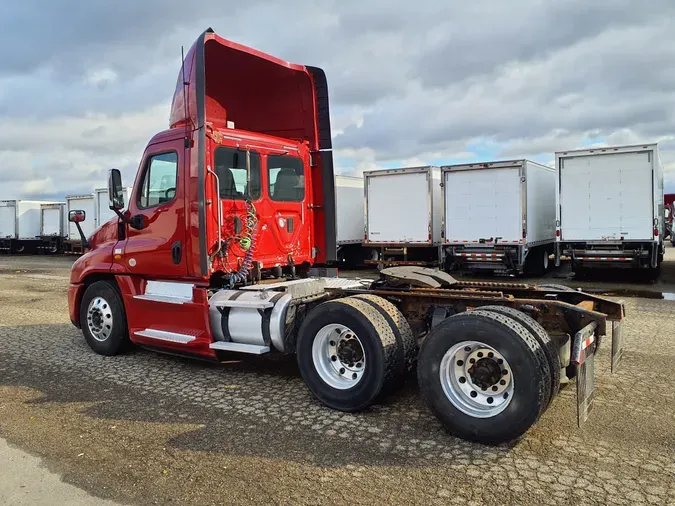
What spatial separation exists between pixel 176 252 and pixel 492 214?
11.2 meters

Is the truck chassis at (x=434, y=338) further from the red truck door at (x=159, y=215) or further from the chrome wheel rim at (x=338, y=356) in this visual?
the red truck door at (x=159, y=215)

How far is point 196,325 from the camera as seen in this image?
622 centimetres

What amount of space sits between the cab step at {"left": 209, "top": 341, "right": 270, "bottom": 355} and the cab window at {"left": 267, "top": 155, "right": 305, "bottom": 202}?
195 centimetres

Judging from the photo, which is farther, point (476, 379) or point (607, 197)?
point (607, 197)

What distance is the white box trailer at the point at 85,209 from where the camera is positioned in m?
27.8

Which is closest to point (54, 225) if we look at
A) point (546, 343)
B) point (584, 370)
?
point (546, 343)

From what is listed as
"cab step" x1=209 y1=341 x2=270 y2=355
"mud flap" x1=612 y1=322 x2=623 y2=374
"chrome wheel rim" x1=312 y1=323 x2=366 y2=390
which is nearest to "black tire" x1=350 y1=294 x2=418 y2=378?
"chrome wheel rim" x1=312 y1=323 x2=366 y2=390

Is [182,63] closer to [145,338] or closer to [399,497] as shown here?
[145,338]

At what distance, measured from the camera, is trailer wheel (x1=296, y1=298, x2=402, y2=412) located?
473cm

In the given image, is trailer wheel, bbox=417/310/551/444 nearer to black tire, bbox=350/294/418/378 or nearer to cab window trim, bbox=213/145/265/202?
black tire, bbox=350/294/418/378

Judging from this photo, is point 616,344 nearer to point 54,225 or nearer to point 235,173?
point 235,173

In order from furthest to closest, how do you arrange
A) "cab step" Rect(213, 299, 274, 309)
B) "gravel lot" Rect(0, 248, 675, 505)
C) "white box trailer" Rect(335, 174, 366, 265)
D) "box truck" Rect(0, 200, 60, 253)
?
"box truck" Rect(0, 200, 60, 253), "white box trailer" Rect(335, 174, 366, 265), "cab step" Rect(213, 299, 274, 309), "gravel lot" Rect(0, 248, 675, 505)

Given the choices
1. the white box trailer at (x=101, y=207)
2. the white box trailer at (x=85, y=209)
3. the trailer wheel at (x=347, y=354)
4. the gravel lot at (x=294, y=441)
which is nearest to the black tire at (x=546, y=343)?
the gravel lot at (x=294, y=441)

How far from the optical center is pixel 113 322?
7.06 m
